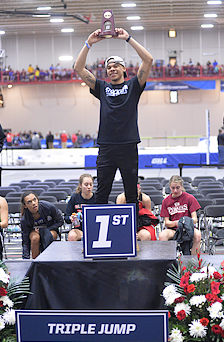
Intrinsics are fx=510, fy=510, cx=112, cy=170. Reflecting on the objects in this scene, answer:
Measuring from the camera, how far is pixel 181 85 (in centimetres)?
3338

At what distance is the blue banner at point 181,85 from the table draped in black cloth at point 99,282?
29451 mm

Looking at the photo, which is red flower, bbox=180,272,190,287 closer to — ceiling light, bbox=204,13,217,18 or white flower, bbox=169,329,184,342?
white flower, bbox=169,329,184,342

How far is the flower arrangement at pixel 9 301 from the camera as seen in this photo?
3.28m

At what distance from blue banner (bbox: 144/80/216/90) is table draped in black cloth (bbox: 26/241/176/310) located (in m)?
29.5

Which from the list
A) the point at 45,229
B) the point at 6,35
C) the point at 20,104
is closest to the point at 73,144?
the point at 20,104

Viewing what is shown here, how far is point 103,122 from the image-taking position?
173 inches

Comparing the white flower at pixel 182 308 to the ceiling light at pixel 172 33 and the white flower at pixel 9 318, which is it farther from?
the ceiling light at pixel 172 33

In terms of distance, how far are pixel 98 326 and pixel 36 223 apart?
12.8ft

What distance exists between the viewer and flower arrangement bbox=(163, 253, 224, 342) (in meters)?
3.14

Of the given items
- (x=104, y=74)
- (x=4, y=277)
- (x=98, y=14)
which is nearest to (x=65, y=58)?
(x=104, y=74)

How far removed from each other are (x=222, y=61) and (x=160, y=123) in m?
5.91

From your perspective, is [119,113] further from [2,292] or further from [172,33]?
[172,33]

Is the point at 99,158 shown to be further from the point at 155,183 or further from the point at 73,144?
A: the point at 73,144

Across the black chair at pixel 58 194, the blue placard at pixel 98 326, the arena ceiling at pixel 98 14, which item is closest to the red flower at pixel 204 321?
the blue placard at pixel 98 326
